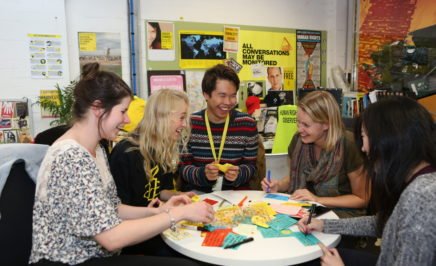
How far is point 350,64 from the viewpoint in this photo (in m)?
4.42

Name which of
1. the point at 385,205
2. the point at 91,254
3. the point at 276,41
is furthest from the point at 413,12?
the point at 91,254

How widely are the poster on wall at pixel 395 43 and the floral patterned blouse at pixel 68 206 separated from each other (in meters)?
3.24

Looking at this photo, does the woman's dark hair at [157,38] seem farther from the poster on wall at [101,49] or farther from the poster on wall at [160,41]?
the poster on wall at [101,49]

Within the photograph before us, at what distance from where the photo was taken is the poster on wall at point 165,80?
356 cm

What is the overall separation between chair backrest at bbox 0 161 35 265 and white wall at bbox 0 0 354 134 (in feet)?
6.15

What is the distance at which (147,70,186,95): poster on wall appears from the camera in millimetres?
3559

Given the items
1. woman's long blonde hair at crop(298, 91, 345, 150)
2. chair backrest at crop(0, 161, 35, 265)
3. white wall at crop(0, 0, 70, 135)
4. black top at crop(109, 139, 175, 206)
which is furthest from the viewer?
white wall at crop(0, 0, 70, 135)

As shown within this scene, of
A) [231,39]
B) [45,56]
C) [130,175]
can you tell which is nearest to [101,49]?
[45,56]

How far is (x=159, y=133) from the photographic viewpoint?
6.81 ft

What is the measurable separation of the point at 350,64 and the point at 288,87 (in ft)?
2.84

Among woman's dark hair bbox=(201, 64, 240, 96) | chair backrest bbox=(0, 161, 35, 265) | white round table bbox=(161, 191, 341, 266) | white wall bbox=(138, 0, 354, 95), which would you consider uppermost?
white wall bbox=(138, 0, 354, 95)

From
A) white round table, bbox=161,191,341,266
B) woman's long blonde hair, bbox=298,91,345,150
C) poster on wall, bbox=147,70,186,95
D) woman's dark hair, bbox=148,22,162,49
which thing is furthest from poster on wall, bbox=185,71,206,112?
white round table, bbox=161,191,341,266

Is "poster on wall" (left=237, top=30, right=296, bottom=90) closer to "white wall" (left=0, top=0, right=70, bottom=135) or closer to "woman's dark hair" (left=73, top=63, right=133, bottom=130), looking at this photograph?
"white wall" (left=0, top=0, right=70, bottom=135)

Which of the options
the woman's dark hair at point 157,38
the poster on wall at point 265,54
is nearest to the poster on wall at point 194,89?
the woman's dark hair at point 157,38
